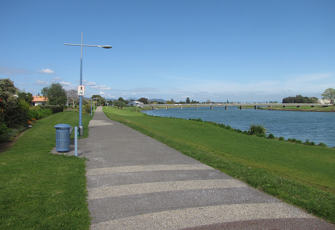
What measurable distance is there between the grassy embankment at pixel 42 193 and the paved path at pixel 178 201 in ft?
0.92

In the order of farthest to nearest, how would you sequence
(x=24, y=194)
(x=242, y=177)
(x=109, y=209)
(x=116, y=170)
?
(x=116, y=170) → (x=242, y=177) → (x=24, y=194) → (x=109, y=209)

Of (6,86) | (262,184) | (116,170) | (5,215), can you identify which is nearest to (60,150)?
(116,170)

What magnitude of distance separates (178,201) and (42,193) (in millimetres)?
2697

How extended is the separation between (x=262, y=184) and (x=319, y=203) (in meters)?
1.33

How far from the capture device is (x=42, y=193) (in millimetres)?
5277

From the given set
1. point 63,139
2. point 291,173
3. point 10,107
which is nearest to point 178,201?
point 291,173

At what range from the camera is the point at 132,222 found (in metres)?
4.20

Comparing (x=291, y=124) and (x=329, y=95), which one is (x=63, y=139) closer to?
(x=291, y=124)

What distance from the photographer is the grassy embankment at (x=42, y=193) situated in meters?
4.09

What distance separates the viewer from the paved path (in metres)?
4.19

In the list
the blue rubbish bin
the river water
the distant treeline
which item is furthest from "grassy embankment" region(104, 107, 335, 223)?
the distant treeline

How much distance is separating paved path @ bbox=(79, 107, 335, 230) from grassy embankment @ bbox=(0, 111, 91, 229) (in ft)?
0.92

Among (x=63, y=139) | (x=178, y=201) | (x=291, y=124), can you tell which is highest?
(x=63, y=139)

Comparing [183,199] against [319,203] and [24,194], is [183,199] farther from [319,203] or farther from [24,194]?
[24,194]
